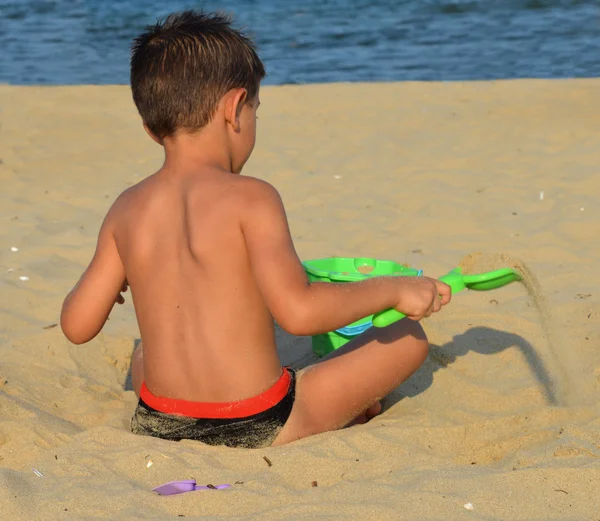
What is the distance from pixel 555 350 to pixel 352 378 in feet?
3.09

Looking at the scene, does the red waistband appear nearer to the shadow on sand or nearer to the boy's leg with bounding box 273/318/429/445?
the boy's leg with bounding box 273/318/429/445

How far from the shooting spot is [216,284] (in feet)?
8.14

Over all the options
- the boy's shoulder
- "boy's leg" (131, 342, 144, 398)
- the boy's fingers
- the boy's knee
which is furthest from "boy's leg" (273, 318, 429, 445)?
the boy's shoulder

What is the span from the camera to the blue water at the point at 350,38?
395 inches

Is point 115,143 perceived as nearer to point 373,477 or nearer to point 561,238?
point 561,238

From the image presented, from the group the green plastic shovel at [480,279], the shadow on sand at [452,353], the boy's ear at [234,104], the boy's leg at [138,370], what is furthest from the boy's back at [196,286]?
the shadow on sand at [452,353]

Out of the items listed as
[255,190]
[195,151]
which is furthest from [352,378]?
[195,151]

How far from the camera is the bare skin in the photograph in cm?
241

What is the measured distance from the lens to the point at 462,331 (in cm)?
374

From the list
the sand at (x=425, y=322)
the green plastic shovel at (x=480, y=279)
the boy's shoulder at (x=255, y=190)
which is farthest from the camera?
the green plastic shovel at (x=480, y=279)

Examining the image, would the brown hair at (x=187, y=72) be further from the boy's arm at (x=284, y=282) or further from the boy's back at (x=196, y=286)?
the boy's arm at (x=284, y=282)

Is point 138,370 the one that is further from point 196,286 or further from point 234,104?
point 234,104

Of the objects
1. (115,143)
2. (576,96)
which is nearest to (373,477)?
(115,143)

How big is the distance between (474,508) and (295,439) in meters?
0.69
